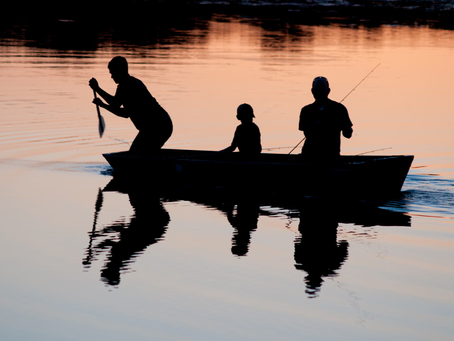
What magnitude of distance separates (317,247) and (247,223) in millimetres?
1271

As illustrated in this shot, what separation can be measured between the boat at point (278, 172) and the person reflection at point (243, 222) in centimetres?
51

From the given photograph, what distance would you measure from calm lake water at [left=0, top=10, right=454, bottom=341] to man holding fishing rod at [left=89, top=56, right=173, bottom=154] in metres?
0.91

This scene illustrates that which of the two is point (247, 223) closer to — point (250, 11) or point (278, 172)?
point (278, 172)

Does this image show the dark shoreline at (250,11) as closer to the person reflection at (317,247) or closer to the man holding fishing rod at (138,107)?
the man holding fishing rod at (138,107)

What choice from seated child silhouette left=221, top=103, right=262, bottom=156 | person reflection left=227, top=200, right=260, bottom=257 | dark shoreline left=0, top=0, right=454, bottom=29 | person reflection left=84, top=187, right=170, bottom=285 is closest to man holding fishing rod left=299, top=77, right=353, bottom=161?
seated child silhouette left=221, top=103, right=262, bottom=156

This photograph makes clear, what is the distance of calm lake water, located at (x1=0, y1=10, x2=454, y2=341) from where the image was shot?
241 inches

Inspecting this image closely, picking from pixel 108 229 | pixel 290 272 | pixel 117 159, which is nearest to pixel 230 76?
pixel 117 159

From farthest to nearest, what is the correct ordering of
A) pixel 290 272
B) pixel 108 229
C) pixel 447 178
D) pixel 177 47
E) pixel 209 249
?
pixel 177 47 < pixel 447 178 < pixel 108 229 < pixel 209 249 < pixel 290 272

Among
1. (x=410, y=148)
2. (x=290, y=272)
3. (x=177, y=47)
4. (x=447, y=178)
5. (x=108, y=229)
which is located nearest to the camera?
(x=290, y=272)

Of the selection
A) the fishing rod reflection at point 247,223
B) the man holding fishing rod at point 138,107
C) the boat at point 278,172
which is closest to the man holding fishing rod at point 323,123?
the boat at point 278,172

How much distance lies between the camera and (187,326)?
594 centimetres

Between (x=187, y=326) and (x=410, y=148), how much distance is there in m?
8.85

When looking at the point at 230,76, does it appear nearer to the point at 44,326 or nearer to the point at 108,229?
the point at 108,229

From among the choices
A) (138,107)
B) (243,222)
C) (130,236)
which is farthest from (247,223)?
(138,107)
